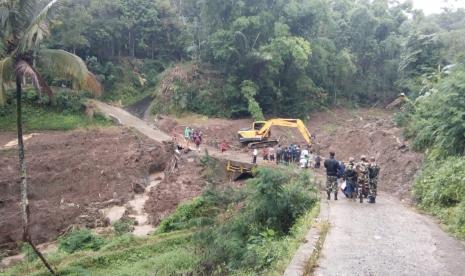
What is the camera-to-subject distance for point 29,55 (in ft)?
44.7

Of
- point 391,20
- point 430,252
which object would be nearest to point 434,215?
point 430,252

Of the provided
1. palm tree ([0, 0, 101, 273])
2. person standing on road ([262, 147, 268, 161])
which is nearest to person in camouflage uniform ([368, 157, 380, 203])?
palm tree ([0, 0, 101, 273])

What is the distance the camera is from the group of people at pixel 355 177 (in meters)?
14.7

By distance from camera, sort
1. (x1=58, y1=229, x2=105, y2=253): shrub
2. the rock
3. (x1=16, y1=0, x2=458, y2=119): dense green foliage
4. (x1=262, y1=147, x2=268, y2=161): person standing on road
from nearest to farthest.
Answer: (x1=58, y1=229, x2=105, y2=253): shrub → the rock → (x1=262, y1=147, x2=268, y2=161): person standing on road → (x1=16, y1=0, x2=458, y2=119): dense green foliage

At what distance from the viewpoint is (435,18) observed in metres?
48.5

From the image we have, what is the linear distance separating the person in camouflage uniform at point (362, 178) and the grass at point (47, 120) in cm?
2417

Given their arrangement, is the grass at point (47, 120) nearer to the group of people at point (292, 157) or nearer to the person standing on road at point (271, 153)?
the person standing on road at point (271, 153)

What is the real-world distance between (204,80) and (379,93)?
20055 mm

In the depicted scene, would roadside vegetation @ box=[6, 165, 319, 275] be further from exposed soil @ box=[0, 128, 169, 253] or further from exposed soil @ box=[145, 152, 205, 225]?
exposed soil @ box=[145, 152, 205, 225]

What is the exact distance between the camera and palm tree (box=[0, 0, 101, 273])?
13.0 m

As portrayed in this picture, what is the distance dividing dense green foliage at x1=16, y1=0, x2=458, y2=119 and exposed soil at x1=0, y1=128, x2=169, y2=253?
8862mm

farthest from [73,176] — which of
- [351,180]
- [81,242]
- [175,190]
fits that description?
[351,180]

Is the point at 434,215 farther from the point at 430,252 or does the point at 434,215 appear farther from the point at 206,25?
the point at 206,25

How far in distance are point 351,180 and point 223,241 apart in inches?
216
